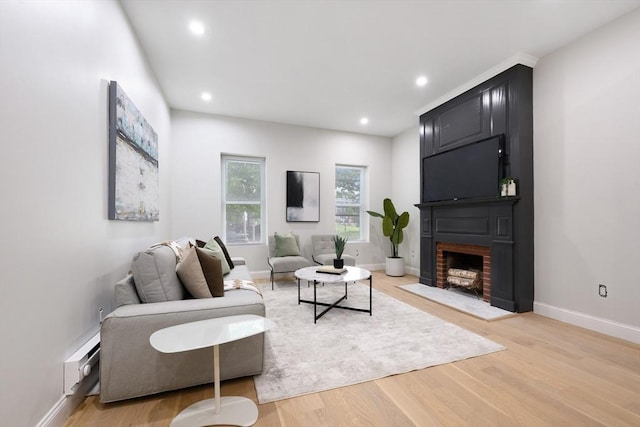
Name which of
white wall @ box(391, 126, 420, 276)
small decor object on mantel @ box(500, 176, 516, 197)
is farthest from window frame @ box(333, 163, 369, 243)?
small decor object on mantel @ box(500, 176, 516, 197)

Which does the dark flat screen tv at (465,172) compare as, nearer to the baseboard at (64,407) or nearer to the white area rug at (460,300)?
the white area rug at (460,300)

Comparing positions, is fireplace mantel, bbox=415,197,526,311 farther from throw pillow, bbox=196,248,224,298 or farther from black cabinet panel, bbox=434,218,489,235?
throw pillow, bbox=196,248,224,298

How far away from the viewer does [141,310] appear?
5.16 feet

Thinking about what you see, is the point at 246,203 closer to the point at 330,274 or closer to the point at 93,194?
the point at 330,274

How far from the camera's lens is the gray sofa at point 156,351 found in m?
1.51

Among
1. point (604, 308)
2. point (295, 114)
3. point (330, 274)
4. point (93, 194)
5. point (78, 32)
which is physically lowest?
point (604, 308)

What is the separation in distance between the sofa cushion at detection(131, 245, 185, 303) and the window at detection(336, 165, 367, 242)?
13.1 feet

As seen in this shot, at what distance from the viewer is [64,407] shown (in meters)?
1.41

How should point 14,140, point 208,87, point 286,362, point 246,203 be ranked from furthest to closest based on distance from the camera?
1. point 246,203
2. point 208,87
3. point 286,362
4. point 14,140

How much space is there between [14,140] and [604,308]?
438 centimetres

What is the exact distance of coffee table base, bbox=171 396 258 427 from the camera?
139cm

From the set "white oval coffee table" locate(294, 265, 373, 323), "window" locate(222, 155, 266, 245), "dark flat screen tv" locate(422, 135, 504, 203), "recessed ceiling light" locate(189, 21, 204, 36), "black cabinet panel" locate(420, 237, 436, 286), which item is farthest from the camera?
"window" locate(222, 155, 266, 245)

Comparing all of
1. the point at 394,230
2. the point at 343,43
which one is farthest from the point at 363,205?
the point at 343,43

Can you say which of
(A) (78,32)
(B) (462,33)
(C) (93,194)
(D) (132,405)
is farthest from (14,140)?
(B) (462,33)
